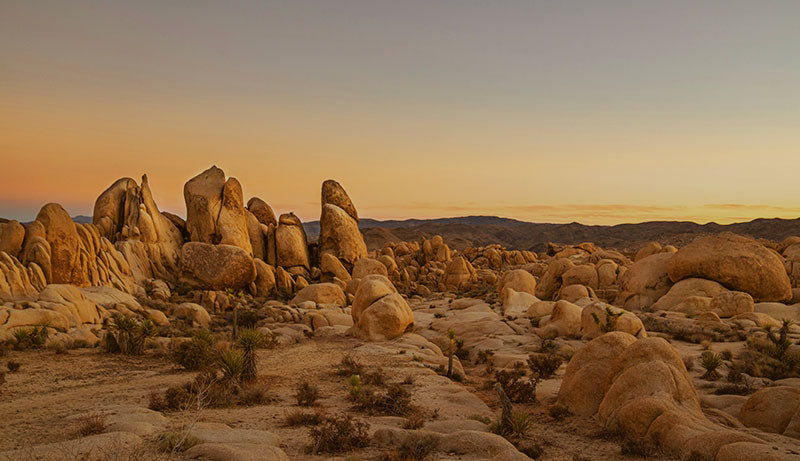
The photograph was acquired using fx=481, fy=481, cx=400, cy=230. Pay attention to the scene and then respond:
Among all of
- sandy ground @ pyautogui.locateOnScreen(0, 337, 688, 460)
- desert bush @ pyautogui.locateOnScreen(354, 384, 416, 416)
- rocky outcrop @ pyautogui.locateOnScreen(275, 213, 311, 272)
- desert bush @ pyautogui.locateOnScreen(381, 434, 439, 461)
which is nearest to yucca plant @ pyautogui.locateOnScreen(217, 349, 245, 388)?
sandy ground @ pyautogui.locateOnScreen(0, 337, 688, 460)

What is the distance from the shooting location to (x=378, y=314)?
2544cm

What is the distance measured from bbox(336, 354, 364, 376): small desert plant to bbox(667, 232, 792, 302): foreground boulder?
24.5m

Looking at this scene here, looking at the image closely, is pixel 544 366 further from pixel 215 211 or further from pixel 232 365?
pixel 215 211

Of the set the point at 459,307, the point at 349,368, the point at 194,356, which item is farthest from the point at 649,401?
the point at 459,307

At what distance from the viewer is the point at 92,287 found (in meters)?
28.9

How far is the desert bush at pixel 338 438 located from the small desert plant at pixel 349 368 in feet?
23.4

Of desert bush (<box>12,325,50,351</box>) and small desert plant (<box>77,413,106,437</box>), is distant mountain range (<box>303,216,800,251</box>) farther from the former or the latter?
small desert plant (<box>77,413,106,437</box>)

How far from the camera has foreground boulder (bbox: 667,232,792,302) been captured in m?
30.4

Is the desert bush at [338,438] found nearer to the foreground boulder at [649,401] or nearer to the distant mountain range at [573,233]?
the foreground boulder at [649,401]

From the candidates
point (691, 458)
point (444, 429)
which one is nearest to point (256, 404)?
point (444, 429)

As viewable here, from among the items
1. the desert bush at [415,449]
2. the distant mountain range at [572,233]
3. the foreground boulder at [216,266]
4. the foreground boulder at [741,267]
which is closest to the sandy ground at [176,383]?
the desert bush at [415,449]

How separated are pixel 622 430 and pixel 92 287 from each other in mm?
29648

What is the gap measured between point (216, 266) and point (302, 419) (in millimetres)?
29674

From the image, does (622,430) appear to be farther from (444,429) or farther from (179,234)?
(179,234)
